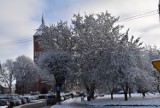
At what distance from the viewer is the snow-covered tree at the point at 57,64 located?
5206 cm

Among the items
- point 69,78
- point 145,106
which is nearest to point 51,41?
point 69,78

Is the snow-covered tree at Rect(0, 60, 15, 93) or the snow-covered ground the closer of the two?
the snow-covered ground

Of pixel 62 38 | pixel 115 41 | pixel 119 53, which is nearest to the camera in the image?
pixel 119 53

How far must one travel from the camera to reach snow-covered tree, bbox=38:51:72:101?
52062 millimetres

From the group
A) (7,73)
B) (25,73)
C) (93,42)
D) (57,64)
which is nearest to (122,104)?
(93,42)

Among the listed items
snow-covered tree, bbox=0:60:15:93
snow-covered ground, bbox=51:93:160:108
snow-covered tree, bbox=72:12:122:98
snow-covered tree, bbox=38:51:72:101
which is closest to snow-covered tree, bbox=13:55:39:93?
snow-covered tree, bbox=0:60:15:93

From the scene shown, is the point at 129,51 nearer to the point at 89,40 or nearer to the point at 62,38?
the point at 89,40

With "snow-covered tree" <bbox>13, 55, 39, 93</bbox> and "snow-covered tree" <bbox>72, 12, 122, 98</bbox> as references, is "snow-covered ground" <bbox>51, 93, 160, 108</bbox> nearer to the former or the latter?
"snow-covered tree" <bbox>72, 12, 122, 98</bbox>

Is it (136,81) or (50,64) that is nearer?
(136,81)

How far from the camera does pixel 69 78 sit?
167 feet

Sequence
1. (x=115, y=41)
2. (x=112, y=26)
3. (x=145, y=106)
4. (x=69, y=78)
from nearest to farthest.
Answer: (x=145, y=106) < (x=115, y=41) < (x=112, y=26) < (x=69, y=78)

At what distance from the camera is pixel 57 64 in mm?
52812

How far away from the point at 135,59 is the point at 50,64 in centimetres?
1653

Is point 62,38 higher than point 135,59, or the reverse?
point 62,38
